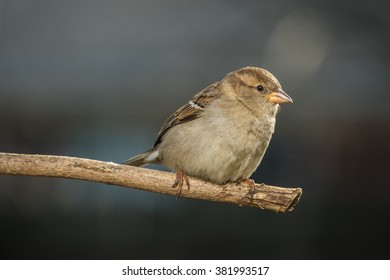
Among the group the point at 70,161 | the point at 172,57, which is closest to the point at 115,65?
the point at 172,57

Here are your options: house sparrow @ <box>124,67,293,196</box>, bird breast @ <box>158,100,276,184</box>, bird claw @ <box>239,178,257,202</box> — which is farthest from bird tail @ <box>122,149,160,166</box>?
bird claw @ <box>239,178,257,202</box>

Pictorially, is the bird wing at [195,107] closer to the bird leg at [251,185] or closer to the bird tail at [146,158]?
the bird tail at [146,158]

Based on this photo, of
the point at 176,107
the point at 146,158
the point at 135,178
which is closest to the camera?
the point at 135,178

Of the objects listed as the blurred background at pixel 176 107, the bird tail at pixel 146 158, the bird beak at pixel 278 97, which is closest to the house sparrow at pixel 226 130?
the bird beak at pixel 278 97

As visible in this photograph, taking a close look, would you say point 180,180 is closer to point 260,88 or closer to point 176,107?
point 260,88

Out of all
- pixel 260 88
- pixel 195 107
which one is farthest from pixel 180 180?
pixel 260 88
